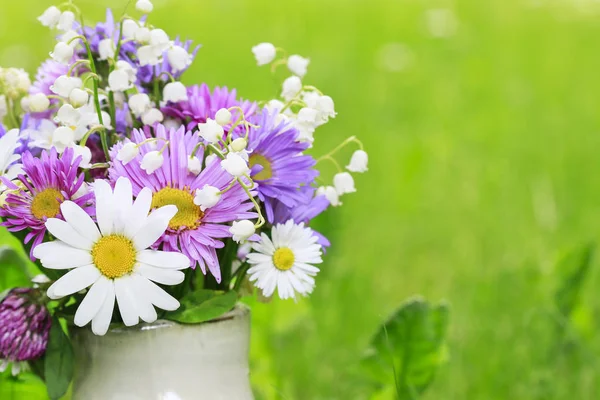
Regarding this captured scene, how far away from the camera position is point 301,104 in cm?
91

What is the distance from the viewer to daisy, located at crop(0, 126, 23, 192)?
0.82 metres

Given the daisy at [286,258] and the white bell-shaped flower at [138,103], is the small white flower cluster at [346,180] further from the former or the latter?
the white bell-shaped flower at [138,103]

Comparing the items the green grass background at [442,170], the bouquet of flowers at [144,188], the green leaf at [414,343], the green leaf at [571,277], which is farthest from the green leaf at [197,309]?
the green leaf at [571,277]

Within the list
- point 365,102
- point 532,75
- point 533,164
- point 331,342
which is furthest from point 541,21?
point 331,342

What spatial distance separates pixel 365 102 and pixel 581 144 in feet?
2.52

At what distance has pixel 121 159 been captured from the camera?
2.54ft

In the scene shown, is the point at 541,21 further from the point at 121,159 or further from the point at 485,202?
the point at 121,159

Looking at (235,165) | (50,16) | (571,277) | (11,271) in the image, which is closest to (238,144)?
(235,165)

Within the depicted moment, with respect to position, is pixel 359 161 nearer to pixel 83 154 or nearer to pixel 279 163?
pixel 279 163

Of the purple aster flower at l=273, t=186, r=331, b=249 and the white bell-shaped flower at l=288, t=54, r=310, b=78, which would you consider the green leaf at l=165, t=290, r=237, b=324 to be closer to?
the purple aster flower at l=273, t=186, r=331, b=249

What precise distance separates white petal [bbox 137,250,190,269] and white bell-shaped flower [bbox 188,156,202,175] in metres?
0.08

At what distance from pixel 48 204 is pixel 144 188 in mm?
93

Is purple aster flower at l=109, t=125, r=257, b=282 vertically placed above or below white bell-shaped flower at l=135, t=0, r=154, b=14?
below

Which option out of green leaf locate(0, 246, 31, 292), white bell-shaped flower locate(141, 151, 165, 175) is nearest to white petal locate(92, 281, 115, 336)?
white bell-shaped flower locate(141, 151, 165, 175)
